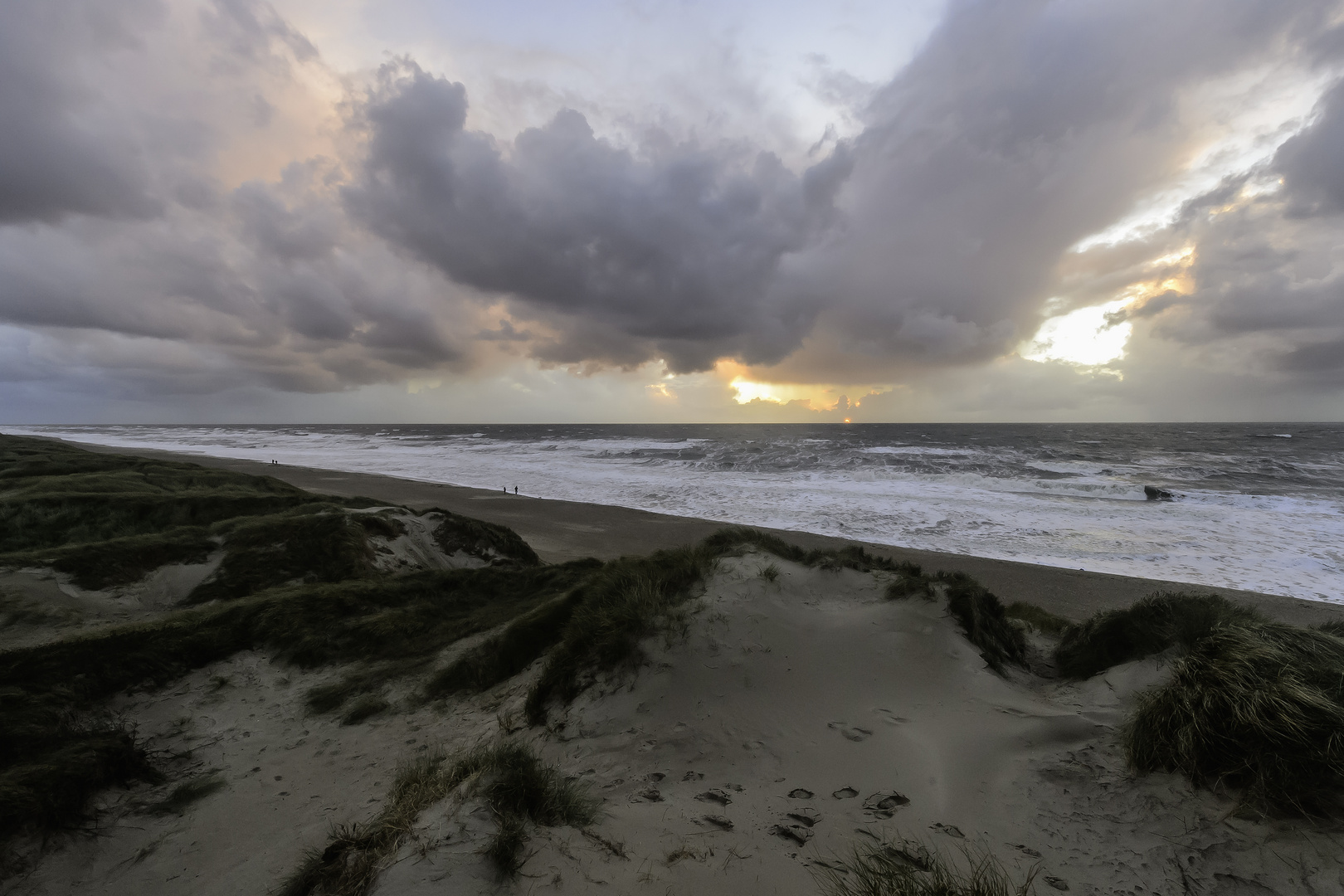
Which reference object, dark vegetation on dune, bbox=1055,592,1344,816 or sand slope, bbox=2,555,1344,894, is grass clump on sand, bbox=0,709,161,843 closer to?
sand slope, bbox=2,555,1344,894

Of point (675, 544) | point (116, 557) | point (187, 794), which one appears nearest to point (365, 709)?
point (187, 794)

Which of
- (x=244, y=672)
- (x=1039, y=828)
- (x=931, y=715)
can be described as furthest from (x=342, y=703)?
(x=1039, y=828)

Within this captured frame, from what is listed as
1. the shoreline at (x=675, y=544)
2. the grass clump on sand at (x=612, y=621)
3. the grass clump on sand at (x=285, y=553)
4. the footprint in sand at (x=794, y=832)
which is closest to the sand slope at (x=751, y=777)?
the footprint in sand at (x=794, y=832)

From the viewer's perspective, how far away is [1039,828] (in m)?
3.11

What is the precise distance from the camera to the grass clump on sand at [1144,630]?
4.51 meters

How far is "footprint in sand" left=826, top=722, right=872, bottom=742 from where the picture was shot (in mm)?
4160

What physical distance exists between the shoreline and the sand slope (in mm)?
7121

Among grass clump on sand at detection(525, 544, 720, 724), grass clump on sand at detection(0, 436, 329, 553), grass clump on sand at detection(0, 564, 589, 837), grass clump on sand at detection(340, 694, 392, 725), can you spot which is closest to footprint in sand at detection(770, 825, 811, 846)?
grass clump on sand at detection(525, 544, 720, 724)

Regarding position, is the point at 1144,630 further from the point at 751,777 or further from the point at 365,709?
the point at 365,709

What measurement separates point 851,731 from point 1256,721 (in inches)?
92.8

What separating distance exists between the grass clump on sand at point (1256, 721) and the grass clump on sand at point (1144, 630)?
2.56 feet

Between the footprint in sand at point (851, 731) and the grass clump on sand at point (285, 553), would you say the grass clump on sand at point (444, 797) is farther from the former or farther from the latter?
the grass clump on sand at point (285, 553)

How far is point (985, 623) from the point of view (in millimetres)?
5676

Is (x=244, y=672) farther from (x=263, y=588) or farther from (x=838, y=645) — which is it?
(x=838, y=645)
